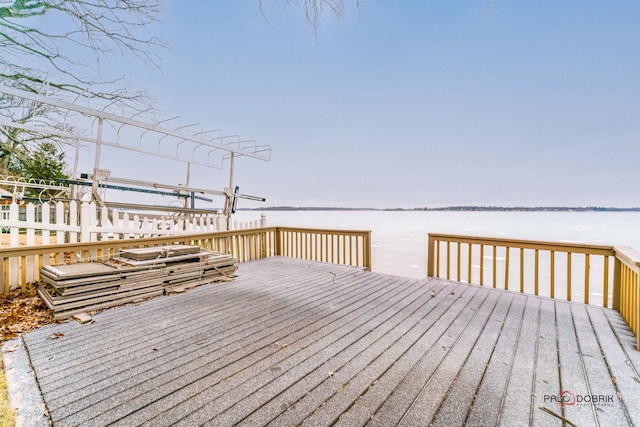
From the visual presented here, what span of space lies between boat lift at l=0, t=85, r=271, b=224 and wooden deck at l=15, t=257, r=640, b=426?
312 cm

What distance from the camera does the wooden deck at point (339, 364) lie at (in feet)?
4.34

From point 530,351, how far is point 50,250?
549 cm

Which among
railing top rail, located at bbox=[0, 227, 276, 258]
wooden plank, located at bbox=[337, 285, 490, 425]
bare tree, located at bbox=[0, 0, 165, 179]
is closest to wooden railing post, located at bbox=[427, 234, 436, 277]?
wooden plank, located at bbox=[337, 285, 490, 425]

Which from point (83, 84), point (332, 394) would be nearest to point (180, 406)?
point (332, 394)

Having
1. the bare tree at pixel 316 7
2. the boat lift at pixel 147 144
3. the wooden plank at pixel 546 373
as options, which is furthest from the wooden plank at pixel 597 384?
the boat lift at pixel 147 144

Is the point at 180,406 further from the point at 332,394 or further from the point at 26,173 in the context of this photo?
the point at 26,173

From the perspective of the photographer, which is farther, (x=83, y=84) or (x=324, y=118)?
(x=324, y=118)

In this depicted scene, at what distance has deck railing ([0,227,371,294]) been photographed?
3.20 m

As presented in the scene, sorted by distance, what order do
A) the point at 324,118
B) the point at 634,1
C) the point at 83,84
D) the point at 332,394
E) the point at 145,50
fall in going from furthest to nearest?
the point at 324,118 → the point at 83,84 → the point at 634,1 → the point at 145,50 → the point at 332,394

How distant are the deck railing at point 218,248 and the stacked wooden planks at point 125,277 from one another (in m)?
0.40

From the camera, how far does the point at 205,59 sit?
6.44 metres

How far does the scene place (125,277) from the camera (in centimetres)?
307

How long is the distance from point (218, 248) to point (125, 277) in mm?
2248

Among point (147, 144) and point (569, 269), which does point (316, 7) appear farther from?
point (147, 144)
